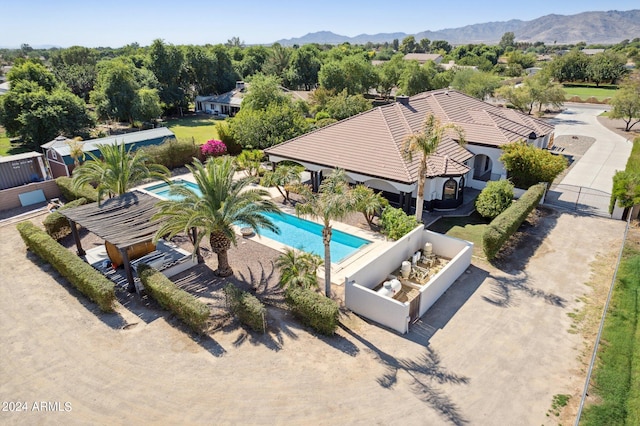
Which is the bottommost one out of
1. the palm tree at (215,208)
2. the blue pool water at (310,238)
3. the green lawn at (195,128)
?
the blue pool water at (310,238)

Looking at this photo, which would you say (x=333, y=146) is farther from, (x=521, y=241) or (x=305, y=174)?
(x=521, y=241)

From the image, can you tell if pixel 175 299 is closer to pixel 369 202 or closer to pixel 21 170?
pixel 369 202

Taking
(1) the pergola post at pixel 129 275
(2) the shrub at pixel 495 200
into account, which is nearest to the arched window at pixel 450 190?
(2) the shrub at pixel 495 200

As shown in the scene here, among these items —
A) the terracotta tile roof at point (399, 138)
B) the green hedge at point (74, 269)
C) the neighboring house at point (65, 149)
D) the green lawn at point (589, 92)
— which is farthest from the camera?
the green lawn at point (589, 92)

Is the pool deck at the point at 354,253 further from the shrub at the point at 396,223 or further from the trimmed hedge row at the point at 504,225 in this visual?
the trimmed hedge row at the point at 504,225

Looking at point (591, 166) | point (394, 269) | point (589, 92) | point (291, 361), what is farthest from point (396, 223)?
point (589, 92)

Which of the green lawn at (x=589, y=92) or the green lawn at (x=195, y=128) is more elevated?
the green lawn at (x=589, y=92)

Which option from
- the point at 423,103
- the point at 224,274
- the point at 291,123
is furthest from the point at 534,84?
the point at 224,274
